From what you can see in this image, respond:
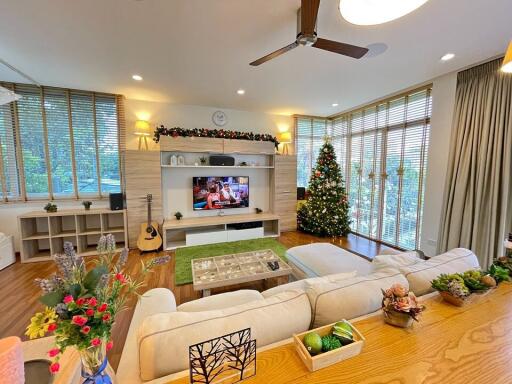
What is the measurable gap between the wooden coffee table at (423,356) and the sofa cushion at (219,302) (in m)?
0.79

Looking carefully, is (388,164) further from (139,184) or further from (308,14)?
(139,184)

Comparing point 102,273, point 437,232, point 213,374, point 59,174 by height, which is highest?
point 59,174

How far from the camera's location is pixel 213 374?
2.27 feet

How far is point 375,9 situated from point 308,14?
2.96ft

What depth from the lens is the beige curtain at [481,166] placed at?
2471mm

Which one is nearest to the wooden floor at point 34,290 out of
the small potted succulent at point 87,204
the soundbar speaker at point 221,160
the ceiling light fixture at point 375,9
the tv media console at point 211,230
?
the tv media console at point 211,230

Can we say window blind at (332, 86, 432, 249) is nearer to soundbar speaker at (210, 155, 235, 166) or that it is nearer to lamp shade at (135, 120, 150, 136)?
soundbar speaker at (210, 155, 235, 166)

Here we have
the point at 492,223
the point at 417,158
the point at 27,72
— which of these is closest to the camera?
the point at 492,223

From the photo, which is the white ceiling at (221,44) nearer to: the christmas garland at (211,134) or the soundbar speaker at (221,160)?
the christmas garland at (211,134)

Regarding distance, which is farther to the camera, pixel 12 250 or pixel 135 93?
pixel 135 93

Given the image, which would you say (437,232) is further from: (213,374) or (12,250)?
(12,250)

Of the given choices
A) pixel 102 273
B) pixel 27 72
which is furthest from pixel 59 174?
pixel 102 273

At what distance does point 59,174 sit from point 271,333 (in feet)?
14.3

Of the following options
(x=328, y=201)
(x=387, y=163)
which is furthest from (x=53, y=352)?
(x=387, y=163)
